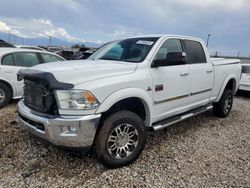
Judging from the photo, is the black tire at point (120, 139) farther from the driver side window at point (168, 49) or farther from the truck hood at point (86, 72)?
the driver side window at point (168, 49)

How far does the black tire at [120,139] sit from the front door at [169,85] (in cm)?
50

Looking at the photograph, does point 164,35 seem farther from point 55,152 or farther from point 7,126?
point 7,126

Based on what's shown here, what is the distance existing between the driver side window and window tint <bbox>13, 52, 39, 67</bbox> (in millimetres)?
4173

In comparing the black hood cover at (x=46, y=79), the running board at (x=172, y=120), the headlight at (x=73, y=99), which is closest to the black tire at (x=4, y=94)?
the black hood cover at (x=46, y=79)

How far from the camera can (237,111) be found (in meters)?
6.55

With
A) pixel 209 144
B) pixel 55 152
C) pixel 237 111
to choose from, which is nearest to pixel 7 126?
pixel 55 152

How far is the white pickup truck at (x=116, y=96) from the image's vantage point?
2.69m

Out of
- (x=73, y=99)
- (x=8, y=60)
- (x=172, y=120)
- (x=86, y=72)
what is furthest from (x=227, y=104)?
(x=8, y=60)

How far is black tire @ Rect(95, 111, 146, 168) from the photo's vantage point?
114 inches

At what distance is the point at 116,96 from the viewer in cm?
291

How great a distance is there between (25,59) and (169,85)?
4.48 meters

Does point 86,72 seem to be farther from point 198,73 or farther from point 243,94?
point 243,94

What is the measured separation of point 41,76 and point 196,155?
102 inches

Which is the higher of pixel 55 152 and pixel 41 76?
pixel 41 76
